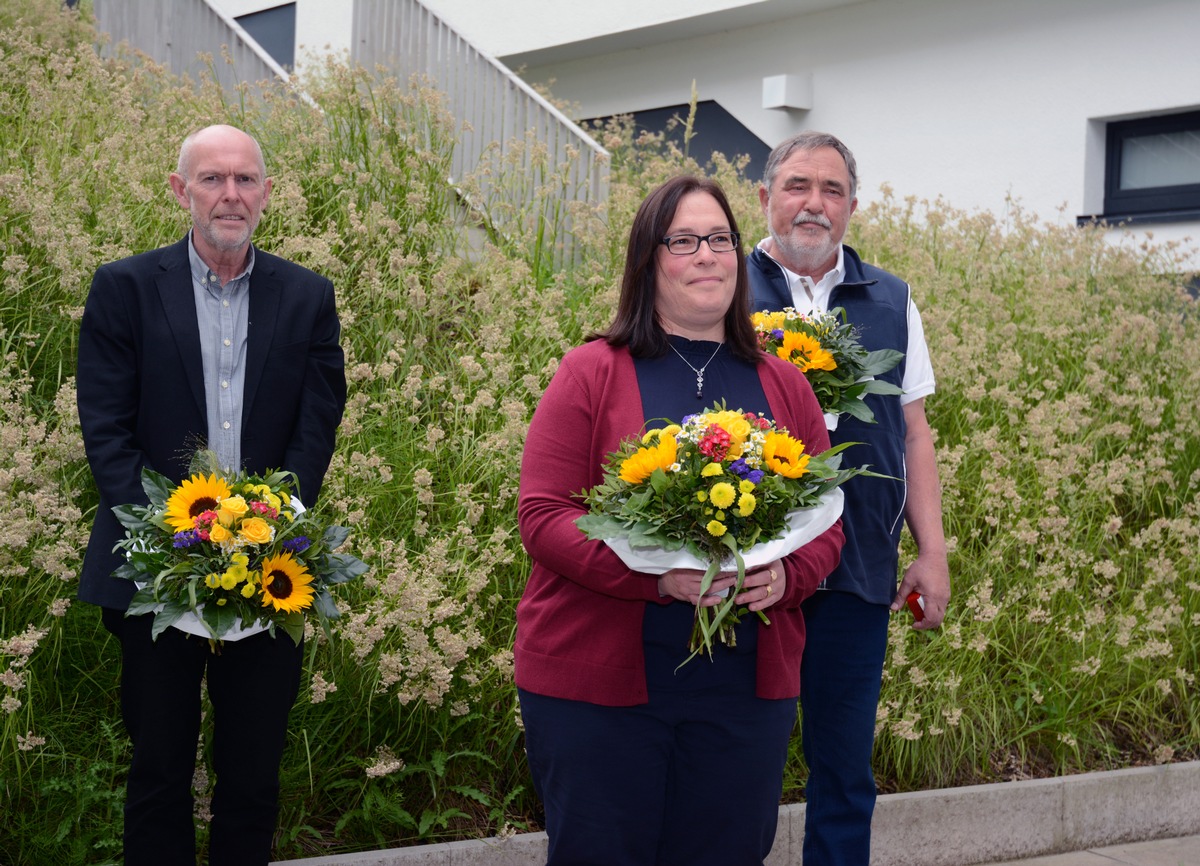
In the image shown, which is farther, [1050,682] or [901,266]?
[901,266]

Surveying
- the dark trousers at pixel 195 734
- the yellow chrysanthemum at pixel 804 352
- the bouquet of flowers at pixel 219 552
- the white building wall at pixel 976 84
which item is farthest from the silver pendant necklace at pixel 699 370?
the white building wall at pixel 976 84

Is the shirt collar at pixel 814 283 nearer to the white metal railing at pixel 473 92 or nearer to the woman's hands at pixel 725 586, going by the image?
the woman's hands at pixel 725 586

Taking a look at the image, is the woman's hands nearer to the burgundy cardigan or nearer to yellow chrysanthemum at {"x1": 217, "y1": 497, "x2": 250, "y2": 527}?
the burgundy cardigan

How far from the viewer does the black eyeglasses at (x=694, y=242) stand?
2.98 m

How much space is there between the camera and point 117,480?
3.18m

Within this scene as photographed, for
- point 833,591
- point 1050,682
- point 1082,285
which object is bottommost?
point 1050,682

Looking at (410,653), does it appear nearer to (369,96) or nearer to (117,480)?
(117,480)

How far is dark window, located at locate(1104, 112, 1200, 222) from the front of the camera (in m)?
11.8

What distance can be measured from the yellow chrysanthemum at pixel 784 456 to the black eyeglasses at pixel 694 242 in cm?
51

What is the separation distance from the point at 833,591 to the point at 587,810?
45.2 inches

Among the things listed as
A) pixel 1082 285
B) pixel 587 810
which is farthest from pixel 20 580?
pixel 1082 285

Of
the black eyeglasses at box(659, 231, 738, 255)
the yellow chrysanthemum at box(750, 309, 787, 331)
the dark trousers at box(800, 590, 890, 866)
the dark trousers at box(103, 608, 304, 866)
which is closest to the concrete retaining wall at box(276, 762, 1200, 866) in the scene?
the dark trousers at box(800, 590, 890, 866)

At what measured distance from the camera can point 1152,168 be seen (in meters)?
12.1

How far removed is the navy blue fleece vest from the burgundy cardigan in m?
0.64
